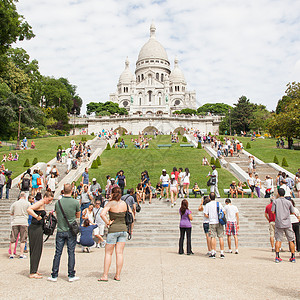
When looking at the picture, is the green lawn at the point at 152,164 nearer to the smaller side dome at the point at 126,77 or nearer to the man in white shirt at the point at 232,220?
the man in white shirt at the point at 232,220

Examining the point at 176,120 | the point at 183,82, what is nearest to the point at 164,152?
the point at 176,120

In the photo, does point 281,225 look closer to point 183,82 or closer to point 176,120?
point 176,120

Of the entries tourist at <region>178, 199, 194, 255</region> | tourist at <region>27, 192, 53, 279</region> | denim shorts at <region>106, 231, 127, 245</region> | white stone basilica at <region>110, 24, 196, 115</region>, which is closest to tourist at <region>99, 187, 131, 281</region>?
denim shorts at <region>106, 231, 127, 245</region>

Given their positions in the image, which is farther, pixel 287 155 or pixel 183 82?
pixel 183 82

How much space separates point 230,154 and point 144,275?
65.4ft

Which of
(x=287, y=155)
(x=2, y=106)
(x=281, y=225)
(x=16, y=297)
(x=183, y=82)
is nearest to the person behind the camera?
(x=16, y=297)

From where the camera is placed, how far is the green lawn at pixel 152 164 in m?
16.8

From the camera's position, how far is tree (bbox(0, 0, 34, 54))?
49.8ft

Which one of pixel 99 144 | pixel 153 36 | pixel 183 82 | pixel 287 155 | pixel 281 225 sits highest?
pixel 153 36

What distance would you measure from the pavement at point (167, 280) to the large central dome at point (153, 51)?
95168 millimetres

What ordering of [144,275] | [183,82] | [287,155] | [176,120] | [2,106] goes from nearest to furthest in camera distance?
[144,275] → [287,155] → [2,106] → [176,120] → [183,82]

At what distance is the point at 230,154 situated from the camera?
2353 centimetres

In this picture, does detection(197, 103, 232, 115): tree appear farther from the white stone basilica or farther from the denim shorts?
the denim shorts

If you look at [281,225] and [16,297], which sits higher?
[281,225]
